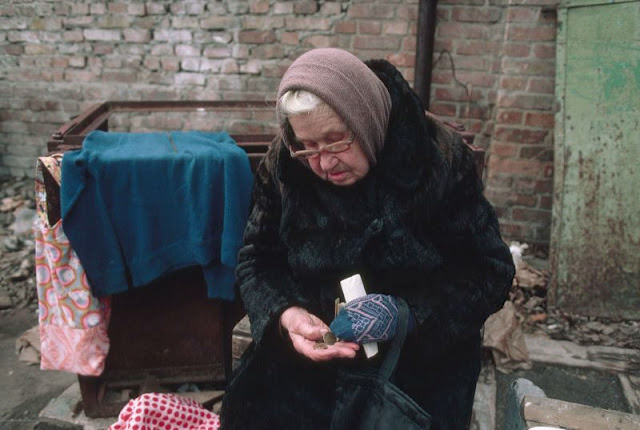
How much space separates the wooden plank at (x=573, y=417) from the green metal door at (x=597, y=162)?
1.86 metres

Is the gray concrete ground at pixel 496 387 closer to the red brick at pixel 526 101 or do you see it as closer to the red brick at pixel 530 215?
the red brick at pixel 530 215

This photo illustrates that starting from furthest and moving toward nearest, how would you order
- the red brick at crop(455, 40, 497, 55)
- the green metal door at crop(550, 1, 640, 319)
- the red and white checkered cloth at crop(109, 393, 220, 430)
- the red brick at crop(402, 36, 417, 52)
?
the red brick at crop(402, 36, 417, 52), the red brick at crop(455, 40, 497, 55), the green metal door at crop(550, 1, 640, 319), the red and white checkered cloth at crop(109, 393, 220, 430)

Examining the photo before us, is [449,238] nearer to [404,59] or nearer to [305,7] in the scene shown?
[404,59]

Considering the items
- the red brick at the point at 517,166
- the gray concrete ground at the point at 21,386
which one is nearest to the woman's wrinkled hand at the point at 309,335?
the gray concrete ground at the point at 21,386

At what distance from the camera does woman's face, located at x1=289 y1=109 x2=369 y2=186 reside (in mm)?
1413

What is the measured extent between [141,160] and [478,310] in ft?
4.51

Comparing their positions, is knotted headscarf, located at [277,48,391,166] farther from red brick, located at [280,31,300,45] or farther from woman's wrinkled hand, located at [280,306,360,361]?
red brick, located at [280,31,300,45]

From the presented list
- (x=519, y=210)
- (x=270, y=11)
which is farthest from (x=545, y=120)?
(x=270, y=11)

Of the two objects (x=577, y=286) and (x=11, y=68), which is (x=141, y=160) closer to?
(x=577, y=286)

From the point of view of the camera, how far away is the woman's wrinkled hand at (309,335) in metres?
1.44

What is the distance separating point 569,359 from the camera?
2.83 m

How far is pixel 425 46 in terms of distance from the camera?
3484 mm

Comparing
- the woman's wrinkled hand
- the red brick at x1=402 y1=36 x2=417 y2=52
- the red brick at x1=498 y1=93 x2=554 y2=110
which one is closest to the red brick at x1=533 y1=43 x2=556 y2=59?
the red brick at x1=498 y1=93 x2=554 y2=110

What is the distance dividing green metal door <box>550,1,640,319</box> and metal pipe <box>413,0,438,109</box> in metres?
0.78
